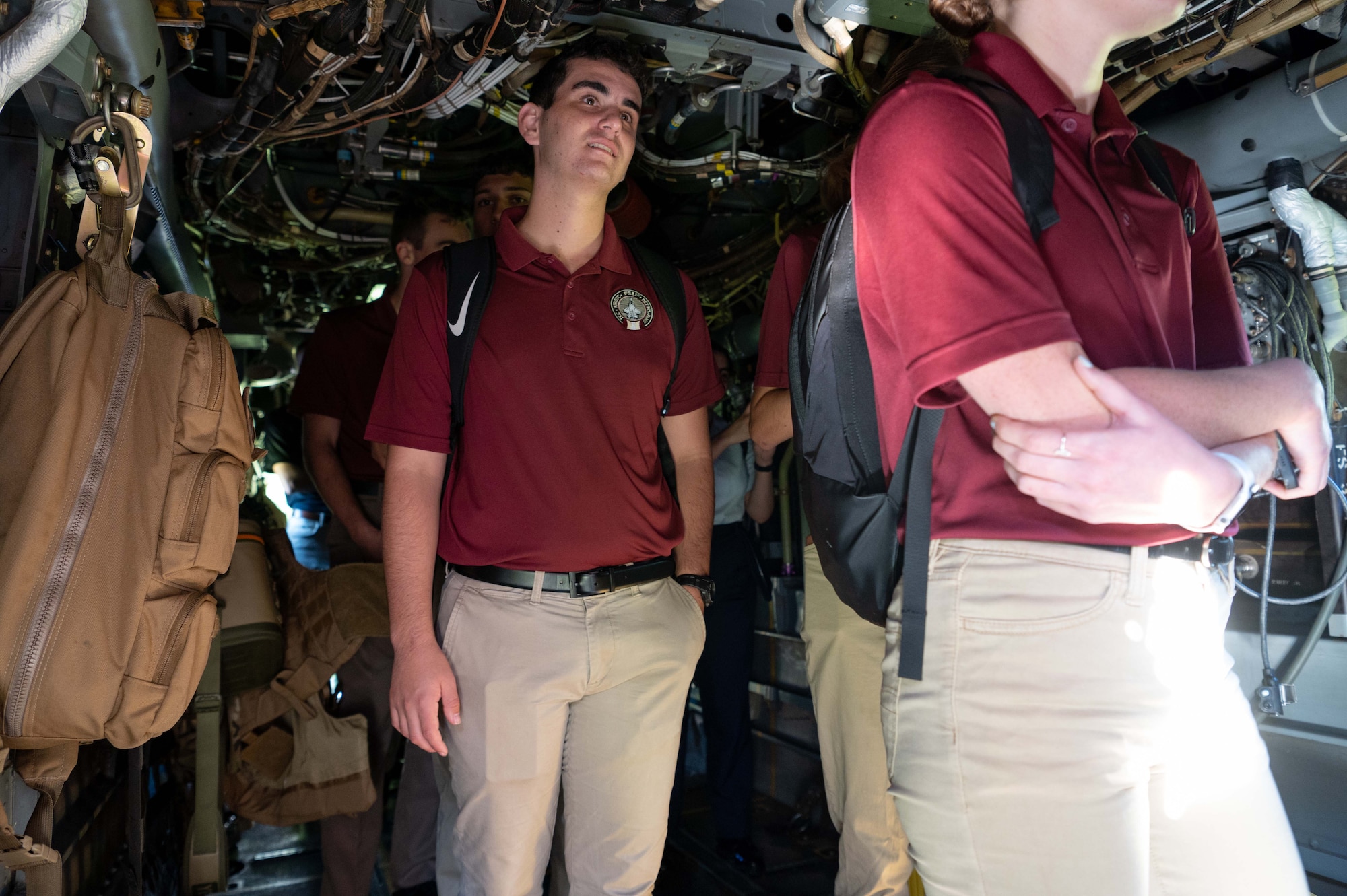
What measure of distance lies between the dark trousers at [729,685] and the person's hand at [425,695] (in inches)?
86.7

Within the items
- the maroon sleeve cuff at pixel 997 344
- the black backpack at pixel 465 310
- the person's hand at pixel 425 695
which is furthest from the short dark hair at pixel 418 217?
the maroon sleeve cuff at pixel 997 344

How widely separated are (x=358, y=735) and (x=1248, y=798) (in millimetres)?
2831

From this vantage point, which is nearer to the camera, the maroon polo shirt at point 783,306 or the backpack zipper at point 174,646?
the backpack zipper at point 174,646

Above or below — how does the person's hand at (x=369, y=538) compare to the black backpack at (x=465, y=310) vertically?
below

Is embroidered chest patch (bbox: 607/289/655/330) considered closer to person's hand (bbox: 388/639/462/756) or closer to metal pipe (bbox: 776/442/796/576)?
person's hand (bbox: 388/639/462/756)

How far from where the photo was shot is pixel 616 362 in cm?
226

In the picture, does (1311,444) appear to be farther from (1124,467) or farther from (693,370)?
(693,370)

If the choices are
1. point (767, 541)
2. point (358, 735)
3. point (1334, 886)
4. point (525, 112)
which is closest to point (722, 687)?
point (767, 541)

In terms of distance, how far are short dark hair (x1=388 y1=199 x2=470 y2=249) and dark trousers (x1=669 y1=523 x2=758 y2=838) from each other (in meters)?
1.81

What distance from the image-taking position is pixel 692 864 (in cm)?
404

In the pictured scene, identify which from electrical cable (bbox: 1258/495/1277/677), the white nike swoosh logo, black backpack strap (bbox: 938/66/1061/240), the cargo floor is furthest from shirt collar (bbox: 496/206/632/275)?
the cargo floor

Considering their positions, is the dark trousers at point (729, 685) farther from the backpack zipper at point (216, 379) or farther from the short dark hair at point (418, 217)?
the backpack zipper at point (216, 379)

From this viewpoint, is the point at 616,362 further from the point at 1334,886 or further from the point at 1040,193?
the point at 1334,886

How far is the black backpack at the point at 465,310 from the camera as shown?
7.18ft
